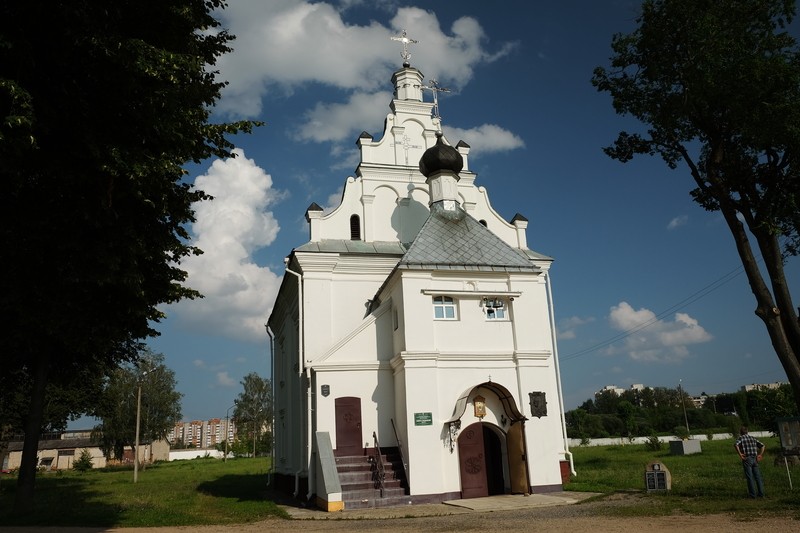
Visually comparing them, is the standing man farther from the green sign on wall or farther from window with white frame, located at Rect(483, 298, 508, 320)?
the green sign on wall

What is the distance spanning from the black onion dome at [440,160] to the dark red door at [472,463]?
9.61 metres

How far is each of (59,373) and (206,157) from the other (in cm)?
1125

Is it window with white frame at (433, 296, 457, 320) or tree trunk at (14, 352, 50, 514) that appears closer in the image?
tree trunk at (14, 352, 50, 514)

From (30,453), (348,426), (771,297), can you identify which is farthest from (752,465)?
(30,453)

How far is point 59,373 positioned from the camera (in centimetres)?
1908

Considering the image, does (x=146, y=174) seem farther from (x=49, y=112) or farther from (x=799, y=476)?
(x=799, y=476)


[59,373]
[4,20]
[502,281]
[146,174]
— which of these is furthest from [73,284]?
[502,281]

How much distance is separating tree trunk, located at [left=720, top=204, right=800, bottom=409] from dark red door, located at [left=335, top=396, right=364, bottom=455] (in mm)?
11467

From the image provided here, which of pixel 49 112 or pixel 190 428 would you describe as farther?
pixel 190 428

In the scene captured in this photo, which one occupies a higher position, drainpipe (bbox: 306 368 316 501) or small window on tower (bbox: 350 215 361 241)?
small window on tower (bbox: 350 215 361 241)

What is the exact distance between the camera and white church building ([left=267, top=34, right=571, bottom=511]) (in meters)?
17.1

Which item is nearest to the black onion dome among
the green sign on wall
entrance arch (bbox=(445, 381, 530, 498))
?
entrance arch (bbox=(445, 381, 530, 498))

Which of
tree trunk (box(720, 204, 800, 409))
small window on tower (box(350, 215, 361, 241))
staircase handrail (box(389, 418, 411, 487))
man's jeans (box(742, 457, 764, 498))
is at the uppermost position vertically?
small window on tower (box(350, 215, 361, 241))

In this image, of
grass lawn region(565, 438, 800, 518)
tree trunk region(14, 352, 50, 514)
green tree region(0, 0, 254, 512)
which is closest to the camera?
green tree region(0, 0, 254, 512)
